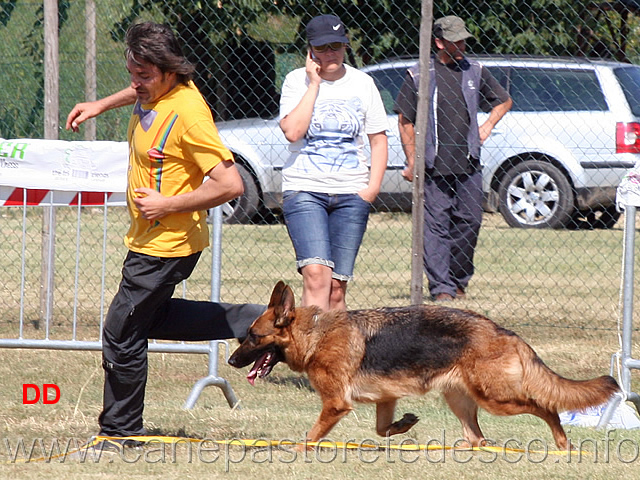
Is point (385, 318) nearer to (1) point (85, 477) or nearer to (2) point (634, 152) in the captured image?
(1) point (85, 477)

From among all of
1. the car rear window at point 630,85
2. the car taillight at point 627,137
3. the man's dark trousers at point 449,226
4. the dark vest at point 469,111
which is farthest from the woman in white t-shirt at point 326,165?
the car rear window at point 630,85

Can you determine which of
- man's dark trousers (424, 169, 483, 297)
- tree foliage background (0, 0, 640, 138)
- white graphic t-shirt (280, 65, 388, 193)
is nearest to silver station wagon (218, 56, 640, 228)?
tree foliage background (0, 0, 640, 138)

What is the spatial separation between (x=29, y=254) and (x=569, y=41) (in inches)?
246

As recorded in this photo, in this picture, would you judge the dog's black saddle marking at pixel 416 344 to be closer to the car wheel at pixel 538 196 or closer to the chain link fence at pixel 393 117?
the chain link fence at pixel 393 117

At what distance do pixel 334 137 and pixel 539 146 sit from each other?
6427mm

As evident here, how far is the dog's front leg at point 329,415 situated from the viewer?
461 cm

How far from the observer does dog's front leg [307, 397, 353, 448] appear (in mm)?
4613

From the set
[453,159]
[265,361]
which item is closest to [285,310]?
[265,361]

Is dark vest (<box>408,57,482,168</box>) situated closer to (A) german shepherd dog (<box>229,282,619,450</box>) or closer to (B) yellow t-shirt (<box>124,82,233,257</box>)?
(A) german shepherd dog (<box>229,282,619,450</box>)

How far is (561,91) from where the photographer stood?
439 inches

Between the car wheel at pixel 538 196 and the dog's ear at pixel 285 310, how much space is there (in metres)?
7.31

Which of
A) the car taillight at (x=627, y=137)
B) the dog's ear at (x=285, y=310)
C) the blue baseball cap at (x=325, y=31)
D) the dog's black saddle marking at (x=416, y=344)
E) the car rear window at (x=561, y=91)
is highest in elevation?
the car rear window at (x=561, y=91)

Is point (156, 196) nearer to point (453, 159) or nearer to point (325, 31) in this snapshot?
point (325, 31)

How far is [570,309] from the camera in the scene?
27.5 feet
